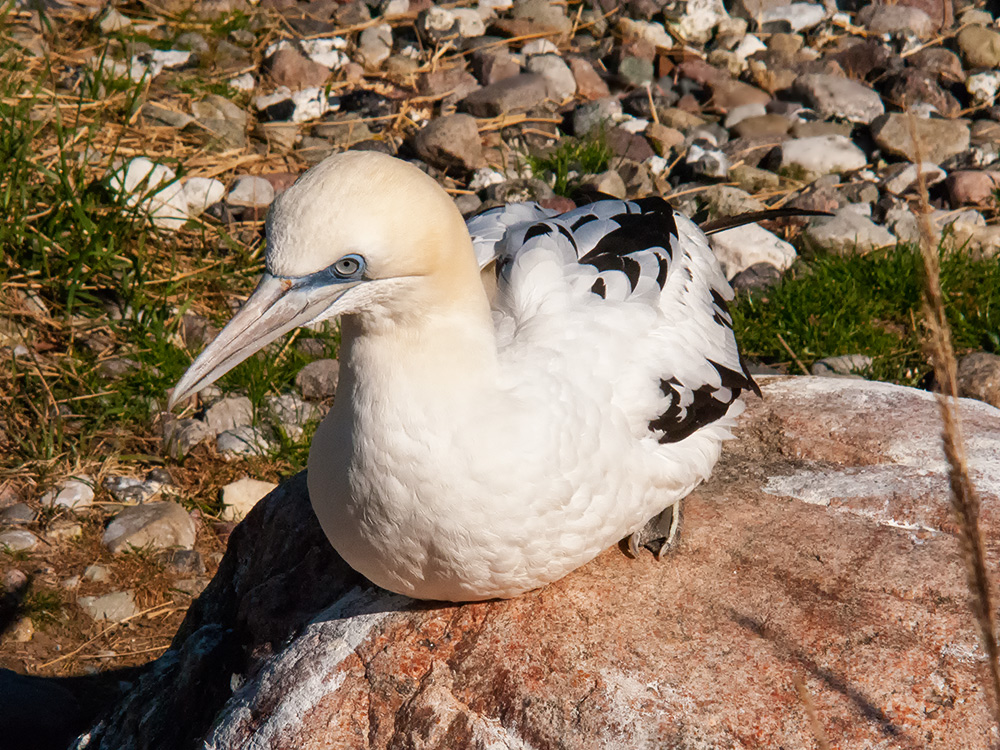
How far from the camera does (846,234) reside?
6.22m

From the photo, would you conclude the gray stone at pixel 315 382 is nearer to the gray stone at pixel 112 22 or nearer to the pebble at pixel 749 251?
the pebble at pixel 749 251

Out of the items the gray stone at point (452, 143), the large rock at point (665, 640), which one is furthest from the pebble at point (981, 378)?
the gray stone at point (452, 143)

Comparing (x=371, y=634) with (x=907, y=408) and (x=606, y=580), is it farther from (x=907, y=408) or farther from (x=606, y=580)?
(x=907, y=408)

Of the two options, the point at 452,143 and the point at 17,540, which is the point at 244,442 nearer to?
the point at 17,540

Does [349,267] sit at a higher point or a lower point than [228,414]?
higher

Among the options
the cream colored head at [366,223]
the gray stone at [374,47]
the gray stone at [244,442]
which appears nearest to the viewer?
the cream colored head at [366,223]

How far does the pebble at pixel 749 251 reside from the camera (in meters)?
6.14

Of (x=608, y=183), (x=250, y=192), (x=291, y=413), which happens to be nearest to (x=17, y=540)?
(x=291, y=413)

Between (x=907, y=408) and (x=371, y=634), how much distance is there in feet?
6.86

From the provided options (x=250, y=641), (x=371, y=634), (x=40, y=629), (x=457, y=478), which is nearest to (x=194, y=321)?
(x=40, y=629)

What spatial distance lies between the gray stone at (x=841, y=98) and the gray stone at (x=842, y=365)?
2.55 m

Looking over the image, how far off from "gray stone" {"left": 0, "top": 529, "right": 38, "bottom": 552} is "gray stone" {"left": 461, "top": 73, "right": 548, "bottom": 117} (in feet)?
13.2

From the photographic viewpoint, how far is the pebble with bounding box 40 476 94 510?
5105 mm

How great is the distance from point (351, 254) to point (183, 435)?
10.6 feet
